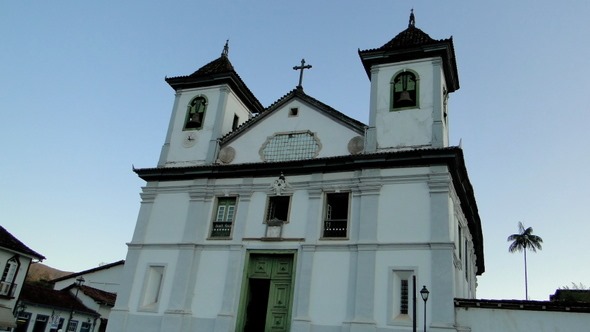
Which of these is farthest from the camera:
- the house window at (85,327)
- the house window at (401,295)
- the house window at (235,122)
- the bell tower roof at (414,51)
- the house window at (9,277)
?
the house window at (85,327)

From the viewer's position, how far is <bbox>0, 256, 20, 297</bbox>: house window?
27.5 m

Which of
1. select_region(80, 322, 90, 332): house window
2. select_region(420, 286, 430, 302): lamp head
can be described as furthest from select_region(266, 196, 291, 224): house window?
select_region(80, 322, 90, 332): house window

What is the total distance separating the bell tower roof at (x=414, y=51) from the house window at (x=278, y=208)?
20.4 ft

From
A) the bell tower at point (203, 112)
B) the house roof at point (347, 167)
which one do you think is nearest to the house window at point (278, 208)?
the house roof at point (347, 167)

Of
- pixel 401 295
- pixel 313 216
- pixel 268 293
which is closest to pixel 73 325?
pixel 268 293

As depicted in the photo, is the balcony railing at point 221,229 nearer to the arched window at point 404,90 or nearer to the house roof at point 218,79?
the house roof at point 218,79

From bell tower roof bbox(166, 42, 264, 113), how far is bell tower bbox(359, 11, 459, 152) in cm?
587

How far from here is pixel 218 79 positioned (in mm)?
21625

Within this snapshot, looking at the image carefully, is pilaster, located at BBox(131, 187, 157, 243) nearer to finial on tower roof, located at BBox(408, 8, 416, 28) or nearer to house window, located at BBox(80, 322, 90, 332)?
finial on tower roof, located at BBox(408, 8, 416, 28)

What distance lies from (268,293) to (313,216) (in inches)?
135

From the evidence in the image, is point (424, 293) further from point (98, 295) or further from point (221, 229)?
point (98, 295)

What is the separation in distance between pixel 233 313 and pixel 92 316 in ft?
72.1

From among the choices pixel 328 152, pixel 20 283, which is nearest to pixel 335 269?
pixel 328 152

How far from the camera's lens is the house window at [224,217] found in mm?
18719
